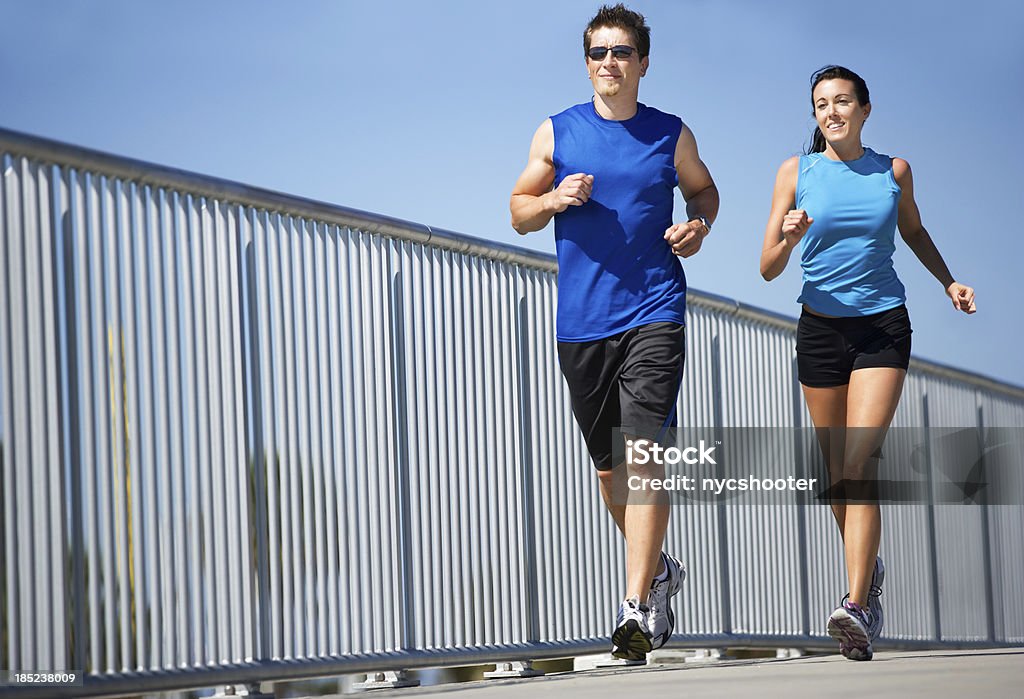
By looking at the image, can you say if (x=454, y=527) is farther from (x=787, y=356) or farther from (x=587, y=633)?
(x=787, y=356)

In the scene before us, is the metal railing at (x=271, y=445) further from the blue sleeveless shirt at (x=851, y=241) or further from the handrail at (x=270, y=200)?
the blue sleeveless shirt at (x=851, y=241)

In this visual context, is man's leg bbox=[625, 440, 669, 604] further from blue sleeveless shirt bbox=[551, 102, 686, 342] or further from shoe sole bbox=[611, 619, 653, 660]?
blue sleeveless shirt bbox=[551, 102, 686, 342]

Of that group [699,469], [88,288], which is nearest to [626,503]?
[88,288]

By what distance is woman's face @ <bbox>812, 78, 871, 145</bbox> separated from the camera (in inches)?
231

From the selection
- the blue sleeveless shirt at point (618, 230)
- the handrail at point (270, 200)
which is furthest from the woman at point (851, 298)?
the handrail at point (270, 200)

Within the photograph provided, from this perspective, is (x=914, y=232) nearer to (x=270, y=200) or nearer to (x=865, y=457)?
(x=865, y=457)

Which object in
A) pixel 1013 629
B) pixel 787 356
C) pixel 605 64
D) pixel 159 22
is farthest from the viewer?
pixel 159 22

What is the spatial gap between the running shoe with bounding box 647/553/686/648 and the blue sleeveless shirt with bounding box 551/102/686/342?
88 centimetres

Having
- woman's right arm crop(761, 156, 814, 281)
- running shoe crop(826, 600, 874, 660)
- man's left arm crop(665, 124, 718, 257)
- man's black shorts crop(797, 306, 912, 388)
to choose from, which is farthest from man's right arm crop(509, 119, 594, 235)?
running shoe crop(826, 600, 874, 660)

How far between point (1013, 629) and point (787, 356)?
3.41m

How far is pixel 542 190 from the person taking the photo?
552cm

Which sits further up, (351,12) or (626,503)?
(351,12)

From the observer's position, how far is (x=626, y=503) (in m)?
5.42

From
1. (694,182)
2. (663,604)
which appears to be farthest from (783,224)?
(663,604)
